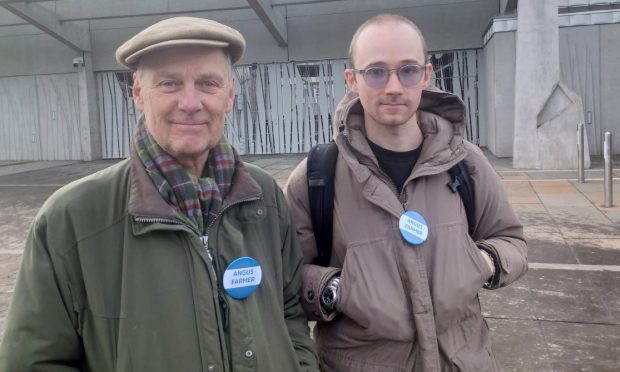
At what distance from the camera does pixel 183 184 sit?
171cm

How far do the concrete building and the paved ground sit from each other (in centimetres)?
559

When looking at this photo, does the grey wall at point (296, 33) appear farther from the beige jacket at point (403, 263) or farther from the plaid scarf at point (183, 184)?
the plaid scarf at point (183, 184)

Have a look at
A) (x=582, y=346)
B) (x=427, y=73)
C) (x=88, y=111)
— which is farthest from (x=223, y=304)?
(x=88, y=111)

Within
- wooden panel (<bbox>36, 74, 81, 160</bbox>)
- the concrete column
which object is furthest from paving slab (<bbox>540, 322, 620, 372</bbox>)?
wooden panel (<bbox>36, 74, 81, 160</bbox>)

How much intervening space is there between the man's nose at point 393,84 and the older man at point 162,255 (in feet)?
1.76

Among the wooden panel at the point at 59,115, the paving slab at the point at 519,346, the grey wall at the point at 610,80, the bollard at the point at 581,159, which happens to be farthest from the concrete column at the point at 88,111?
the paving slab at the point at 519,346

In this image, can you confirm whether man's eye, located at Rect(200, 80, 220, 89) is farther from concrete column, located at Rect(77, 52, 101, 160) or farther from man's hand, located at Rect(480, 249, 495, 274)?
concrete column, located at Rect(77, 52, 101, 160)

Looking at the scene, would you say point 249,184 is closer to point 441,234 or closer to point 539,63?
point 441,234

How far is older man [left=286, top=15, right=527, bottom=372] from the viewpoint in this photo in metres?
1.91

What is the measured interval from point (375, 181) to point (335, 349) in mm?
634

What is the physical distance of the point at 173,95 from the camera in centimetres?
171

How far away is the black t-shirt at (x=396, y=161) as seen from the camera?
6.88 feet

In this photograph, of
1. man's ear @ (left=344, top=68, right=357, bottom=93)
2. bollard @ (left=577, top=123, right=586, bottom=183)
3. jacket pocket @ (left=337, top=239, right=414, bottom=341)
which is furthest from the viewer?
bollard @ (left=577, top=123, right=586, bottom=183)

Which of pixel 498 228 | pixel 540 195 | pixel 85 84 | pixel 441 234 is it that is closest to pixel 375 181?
pixel 441 234
